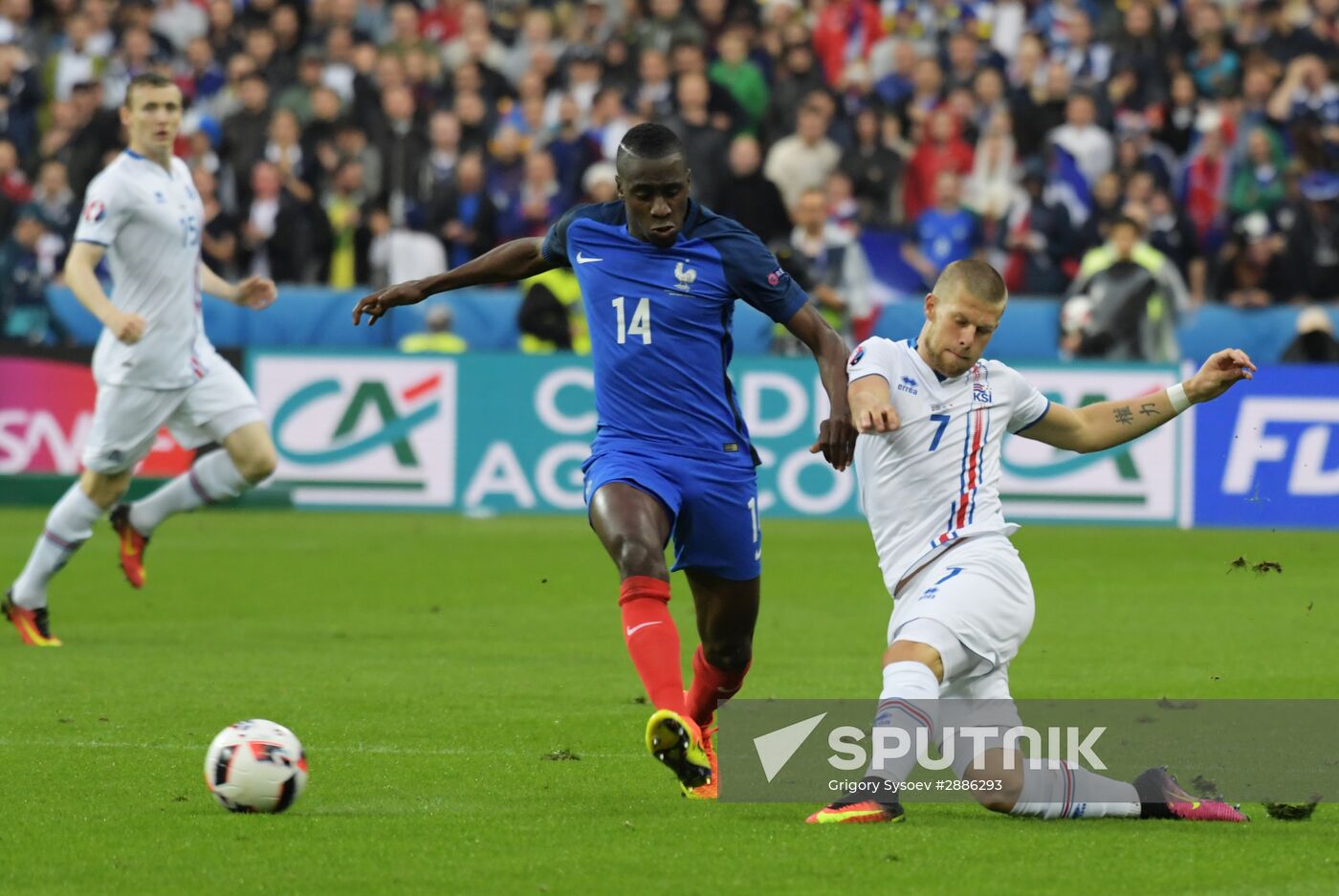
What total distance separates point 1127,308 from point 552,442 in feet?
16.3

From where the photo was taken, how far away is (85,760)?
751cm

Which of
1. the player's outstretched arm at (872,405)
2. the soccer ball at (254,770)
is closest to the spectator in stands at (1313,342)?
the player's outstretched arm at (872,405)

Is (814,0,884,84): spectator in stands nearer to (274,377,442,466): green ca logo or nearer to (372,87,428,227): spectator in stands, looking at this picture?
(372,87,428,227): spectator in stands

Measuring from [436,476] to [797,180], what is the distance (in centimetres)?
490

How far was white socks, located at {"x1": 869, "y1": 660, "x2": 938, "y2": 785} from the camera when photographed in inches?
234

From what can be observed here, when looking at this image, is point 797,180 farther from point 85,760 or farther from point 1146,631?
point 85,760

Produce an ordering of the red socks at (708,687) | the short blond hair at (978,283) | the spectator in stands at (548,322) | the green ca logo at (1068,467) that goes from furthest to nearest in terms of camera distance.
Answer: the spectator in stands at (548,322) → the green ca logo at (1068,467) → the red socks at (708,687) → the short blond hair at (978,283)

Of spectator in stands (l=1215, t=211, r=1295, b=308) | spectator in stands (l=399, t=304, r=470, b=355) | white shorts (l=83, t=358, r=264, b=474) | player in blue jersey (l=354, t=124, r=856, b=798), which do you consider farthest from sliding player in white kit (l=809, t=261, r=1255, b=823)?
spectator in stands (l=1215, t=211, r=1295, b=308)

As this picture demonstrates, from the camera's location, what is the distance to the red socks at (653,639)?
21.6 ft

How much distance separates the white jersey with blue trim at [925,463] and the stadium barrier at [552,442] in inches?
416

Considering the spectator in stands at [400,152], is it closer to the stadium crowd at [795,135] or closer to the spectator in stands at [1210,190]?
the stadium crowd at [795,135]

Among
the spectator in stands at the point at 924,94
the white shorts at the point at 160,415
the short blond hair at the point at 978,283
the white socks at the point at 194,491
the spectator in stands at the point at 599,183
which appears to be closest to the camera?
the short blond hair at the point at 978,283

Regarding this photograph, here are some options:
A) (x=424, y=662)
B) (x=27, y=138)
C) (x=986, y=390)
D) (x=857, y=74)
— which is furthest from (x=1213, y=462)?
(x=27, y=138)

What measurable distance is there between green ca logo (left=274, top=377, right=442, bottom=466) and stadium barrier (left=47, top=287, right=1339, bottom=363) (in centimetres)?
44
